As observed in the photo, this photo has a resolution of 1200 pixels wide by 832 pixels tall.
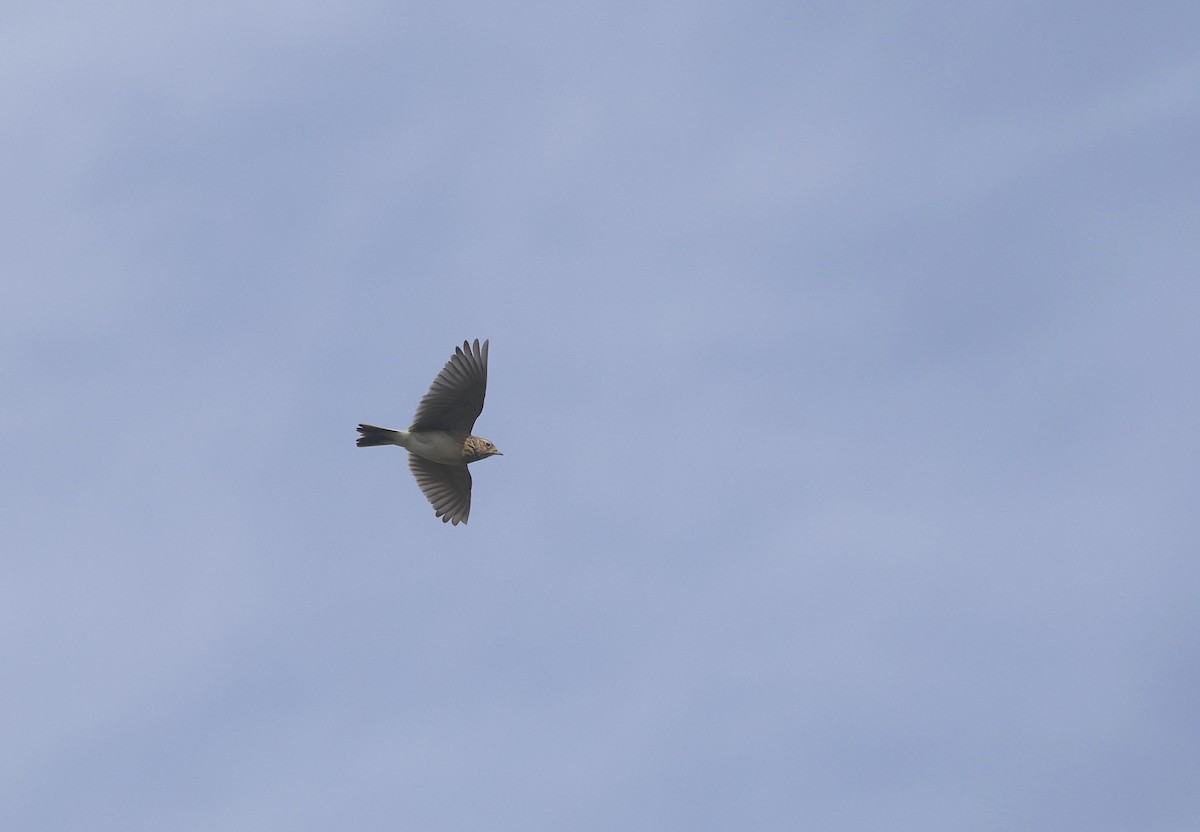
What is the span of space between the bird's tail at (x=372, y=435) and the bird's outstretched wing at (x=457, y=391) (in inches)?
16.7

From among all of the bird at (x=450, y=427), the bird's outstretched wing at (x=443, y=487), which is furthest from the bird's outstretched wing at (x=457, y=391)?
the bird's outstretched wing at (x=443, y=487)

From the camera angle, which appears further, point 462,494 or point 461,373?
point 462,494

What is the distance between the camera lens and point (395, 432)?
31.1m

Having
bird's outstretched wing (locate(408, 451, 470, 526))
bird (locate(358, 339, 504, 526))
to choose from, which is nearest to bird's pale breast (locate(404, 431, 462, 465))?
bird (locate(358, 339, 504, 526))

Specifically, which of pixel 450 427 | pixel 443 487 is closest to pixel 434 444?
pixel 450 427

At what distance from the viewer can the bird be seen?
1209 inches

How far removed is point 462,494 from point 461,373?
3442 millimetres

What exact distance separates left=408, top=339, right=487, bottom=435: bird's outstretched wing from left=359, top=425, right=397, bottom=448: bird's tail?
42 centimetres

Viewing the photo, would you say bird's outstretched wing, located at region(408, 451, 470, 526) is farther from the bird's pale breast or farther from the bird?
the bird's pale breast

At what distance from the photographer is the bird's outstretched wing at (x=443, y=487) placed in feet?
109

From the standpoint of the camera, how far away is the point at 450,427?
31.5 metres

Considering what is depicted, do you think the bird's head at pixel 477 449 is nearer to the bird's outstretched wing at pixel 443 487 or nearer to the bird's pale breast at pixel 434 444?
the bird's pale breast at pixel 434 444

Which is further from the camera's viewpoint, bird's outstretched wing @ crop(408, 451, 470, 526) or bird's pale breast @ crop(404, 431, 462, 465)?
bird's outstretched wing @ crop(408, 451, 470, 526)

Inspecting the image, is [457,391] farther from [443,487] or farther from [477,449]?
[443,487]
